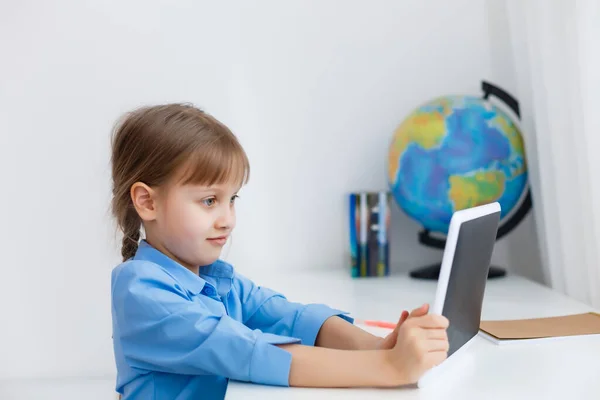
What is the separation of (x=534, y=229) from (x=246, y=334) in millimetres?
1189

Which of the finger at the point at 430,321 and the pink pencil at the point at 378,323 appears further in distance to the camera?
the pink pencil at the point at 378,323

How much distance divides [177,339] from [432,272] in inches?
38.9

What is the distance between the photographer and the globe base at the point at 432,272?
176 cm

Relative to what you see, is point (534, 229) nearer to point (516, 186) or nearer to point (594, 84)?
point (516, 186)

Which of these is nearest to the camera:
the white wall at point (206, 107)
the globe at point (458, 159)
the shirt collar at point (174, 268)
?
the shirt collar at point (174, 268)

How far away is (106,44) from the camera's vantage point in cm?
188

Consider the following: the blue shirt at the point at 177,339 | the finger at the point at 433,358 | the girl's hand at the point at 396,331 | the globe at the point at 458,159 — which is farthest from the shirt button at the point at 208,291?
the globe at the point at 458,159

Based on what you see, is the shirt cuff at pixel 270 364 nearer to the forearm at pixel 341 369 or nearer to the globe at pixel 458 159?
the forearm at pixel 341 369

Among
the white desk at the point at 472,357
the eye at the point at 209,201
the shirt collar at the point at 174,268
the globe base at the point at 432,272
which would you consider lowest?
the white desk at the point at 472,357

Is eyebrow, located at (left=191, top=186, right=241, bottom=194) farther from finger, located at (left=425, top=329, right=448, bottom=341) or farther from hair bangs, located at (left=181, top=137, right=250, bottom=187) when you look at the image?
finger, located at (left=425, top=329, right=448, bottom=341)

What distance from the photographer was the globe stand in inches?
69.4

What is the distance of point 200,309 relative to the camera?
0.90 metres

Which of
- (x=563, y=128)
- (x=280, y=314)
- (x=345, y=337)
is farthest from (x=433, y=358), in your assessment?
(x=563, y=128)

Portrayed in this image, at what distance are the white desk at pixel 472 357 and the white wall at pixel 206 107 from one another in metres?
0.12
